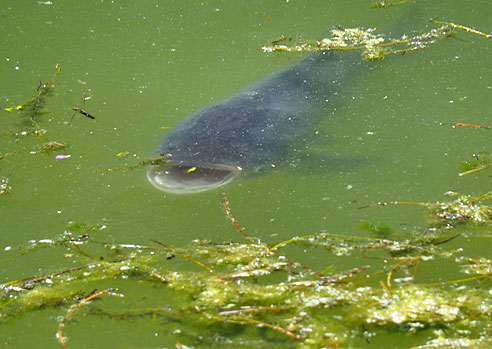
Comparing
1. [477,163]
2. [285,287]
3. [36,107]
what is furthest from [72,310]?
[477,163]

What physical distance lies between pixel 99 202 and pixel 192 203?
0.48 m

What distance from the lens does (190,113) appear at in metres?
3.49

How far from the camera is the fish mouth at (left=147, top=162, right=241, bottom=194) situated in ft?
9.30

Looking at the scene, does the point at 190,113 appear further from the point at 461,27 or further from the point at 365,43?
the point at 461,27

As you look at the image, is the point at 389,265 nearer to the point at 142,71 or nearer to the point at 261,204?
the point at 261,204

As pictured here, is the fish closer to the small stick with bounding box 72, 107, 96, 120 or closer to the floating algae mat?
the floating algae mat

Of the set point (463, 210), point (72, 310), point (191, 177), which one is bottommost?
point (72, 310)

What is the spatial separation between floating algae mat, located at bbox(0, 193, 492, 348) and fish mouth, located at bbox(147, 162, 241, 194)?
250 millimetres

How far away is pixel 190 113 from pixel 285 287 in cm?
161

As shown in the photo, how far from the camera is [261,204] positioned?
274 cm

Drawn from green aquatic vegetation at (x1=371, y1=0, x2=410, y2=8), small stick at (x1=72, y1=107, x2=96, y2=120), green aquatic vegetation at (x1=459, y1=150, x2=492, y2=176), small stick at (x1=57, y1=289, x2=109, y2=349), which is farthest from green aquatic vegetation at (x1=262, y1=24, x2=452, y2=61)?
small stick at (x1=57, y1=289, x2=109, y2=349)

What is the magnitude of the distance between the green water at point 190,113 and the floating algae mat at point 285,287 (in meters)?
0.06

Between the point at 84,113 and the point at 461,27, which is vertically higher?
the point at 461,27

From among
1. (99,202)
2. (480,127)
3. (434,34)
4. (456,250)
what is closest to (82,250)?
(99,202)
